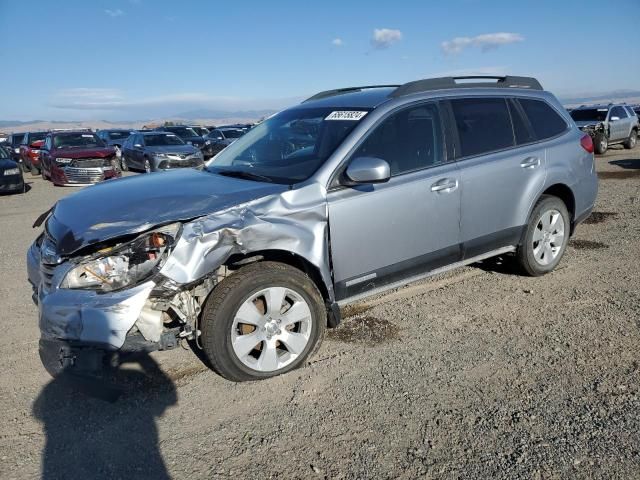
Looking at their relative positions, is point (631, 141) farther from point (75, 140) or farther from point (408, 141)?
point (75, 140)

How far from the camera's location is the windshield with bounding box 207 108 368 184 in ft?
12.4

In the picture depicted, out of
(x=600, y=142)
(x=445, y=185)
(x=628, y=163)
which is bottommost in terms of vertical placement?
(x=628, y=163)

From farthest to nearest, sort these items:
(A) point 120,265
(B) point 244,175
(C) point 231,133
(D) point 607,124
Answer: (C) point 231,133 → (D) point 607,124 → (B) point 244,175 → (A) point 120,265

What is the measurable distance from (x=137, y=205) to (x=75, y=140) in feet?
47.2

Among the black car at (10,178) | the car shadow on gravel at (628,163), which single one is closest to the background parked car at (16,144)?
the black car at (10,178)

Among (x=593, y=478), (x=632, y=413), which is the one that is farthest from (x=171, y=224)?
(x=632, y=413)

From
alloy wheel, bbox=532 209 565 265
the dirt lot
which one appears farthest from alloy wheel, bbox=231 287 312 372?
alloy wheel, bbox=532 209 565 265

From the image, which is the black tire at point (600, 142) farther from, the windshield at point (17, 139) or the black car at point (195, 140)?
the windshield at point (17, 139)

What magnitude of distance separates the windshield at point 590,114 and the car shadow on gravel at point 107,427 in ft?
63.3

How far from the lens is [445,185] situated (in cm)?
407

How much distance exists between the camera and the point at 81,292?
298 centimetres

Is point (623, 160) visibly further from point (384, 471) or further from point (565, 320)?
point (384, 471)

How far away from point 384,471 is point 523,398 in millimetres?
1073

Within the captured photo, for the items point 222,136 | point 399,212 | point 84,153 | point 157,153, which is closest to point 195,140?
point 222,136
